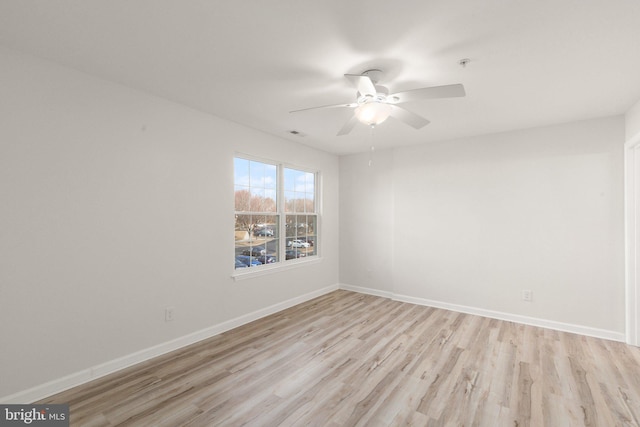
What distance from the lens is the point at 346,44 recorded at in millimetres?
1993

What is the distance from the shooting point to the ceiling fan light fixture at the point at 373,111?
2334mm

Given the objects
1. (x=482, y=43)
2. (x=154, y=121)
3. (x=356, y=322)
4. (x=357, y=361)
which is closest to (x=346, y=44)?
(x=482, y=43)

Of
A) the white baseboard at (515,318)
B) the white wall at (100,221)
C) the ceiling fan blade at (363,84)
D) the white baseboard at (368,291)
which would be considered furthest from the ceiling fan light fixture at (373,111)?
the white baseboard at (368,291)

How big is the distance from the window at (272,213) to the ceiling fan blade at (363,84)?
216 cm

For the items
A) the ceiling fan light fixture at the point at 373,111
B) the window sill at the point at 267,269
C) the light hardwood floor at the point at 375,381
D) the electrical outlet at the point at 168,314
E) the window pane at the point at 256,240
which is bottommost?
the light hardwood floor at the point at 375,381

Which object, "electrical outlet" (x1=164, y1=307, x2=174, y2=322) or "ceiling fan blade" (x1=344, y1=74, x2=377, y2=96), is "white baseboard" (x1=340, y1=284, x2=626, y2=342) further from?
"ceiling fan blade" (x1=344, y1=74, x2=377, y2=96)

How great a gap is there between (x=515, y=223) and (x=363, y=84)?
3173 millimetres

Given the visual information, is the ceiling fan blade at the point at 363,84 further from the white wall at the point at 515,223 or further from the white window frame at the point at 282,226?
the white wall at the point at 515,223

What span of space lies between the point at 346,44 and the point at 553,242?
3633 millimetres

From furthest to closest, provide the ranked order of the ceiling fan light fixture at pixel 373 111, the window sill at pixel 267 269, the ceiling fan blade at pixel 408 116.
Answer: the window sill at pixel 267 269
the ceiling fan blade at pixel 408 116
the ceiling fan light fixture at pixel 373 111

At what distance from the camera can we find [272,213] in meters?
4.36

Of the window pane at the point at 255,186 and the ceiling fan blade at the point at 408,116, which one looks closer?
the ceiling fan blade at the point at 408,116

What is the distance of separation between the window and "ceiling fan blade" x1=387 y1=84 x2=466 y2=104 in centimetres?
231

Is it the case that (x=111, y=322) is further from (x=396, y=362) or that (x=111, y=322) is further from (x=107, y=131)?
(x=396, y=362)
